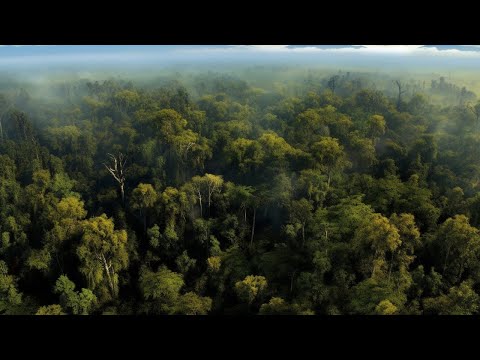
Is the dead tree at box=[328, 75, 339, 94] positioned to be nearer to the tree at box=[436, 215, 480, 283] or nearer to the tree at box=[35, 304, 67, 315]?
the tree at box=[436, 215, 480, 283]

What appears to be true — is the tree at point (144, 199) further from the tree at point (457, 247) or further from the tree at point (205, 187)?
the tree at point (457, 247)

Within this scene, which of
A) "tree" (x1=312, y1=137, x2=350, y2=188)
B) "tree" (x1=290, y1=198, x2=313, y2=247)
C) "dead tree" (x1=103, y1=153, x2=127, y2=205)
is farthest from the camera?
"dead tree" (x1=103, y1=153, x2=127, y2=205)

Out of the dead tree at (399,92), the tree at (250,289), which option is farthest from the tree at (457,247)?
the tree at (250,289)

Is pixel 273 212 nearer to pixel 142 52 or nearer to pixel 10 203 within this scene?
pixel 142 52

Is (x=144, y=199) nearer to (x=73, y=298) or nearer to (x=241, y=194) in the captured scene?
(x=241, y=194)

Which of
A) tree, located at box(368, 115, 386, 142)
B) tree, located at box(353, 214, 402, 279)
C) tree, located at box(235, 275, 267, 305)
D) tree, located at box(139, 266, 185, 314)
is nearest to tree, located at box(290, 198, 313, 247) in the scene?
tree, located at box(353, 214, 402, 279)

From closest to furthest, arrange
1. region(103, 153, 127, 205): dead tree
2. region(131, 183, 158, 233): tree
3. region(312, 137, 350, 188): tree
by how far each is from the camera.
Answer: region(131, 183, 158, 233): tree < region(312, 137, 350, 188): tree < region(103, 153, 127, 205): dead tree

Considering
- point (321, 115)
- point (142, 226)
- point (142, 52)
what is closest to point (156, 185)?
point (142, 226)
